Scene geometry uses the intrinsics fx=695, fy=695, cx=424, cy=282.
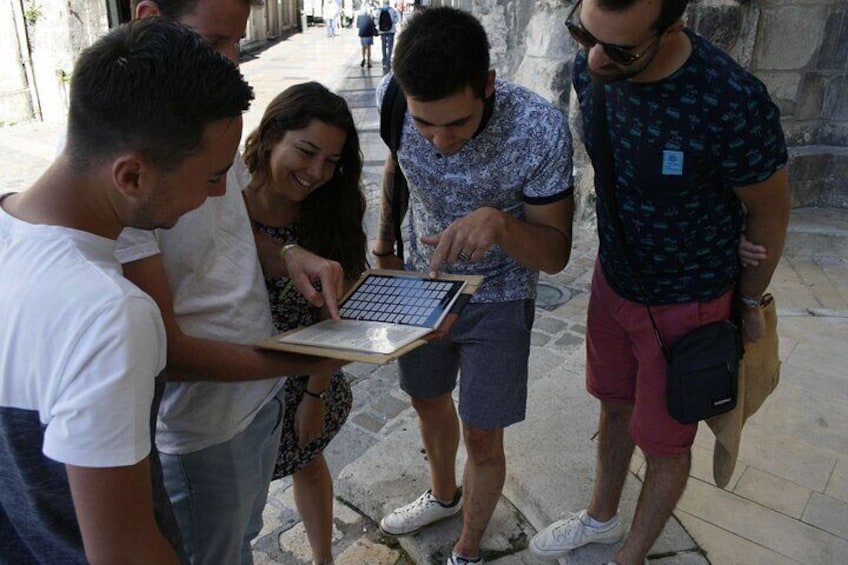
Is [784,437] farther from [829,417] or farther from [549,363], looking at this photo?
[549,363]

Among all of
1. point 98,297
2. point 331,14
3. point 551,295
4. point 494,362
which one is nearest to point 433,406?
point 494,362

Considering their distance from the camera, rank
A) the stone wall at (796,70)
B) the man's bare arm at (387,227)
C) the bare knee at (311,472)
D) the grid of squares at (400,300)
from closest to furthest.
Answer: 1. the grid of squares at (400,300)
2. the bare knee at (311,472)
3. the man's bare arm at (387,227)
4. the stone wall at (796,70)

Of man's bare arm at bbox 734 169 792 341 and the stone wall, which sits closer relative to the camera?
man's bare arm at bbox 734 169 792 341

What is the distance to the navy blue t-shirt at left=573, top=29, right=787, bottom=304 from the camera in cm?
170

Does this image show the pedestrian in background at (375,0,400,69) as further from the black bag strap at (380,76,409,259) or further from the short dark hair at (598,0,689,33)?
the short dark hair at (598,0,689,33)

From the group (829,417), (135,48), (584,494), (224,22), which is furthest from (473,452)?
(829,417)

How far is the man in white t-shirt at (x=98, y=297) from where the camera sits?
0.94m

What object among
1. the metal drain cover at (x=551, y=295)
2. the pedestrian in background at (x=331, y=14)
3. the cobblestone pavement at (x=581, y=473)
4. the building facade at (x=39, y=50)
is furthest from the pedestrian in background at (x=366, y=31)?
the cobblestone pavement at (x=581, y=473)

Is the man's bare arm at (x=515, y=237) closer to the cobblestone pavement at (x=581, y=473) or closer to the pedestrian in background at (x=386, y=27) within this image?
the cobblestone pavement at (x=581, y=473)

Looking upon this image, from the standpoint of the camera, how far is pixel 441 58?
5.98 ft

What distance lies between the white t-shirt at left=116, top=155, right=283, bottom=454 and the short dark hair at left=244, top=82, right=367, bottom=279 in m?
0.37

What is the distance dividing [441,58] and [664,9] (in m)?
0.56

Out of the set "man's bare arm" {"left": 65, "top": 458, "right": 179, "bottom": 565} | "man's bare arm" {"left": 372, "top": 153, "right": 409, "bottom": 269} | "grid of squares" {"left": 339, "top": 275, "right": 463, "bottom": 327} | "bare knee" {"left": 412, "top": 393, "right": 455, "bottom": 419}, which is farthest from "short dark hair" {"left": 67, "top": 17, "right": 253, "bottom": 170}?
"bare knee" {"left": 412, "top": 393, "right": 455, "bottom": 419}

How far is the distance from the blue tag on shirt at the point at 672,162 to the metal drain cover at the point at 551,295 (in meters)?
2.67
